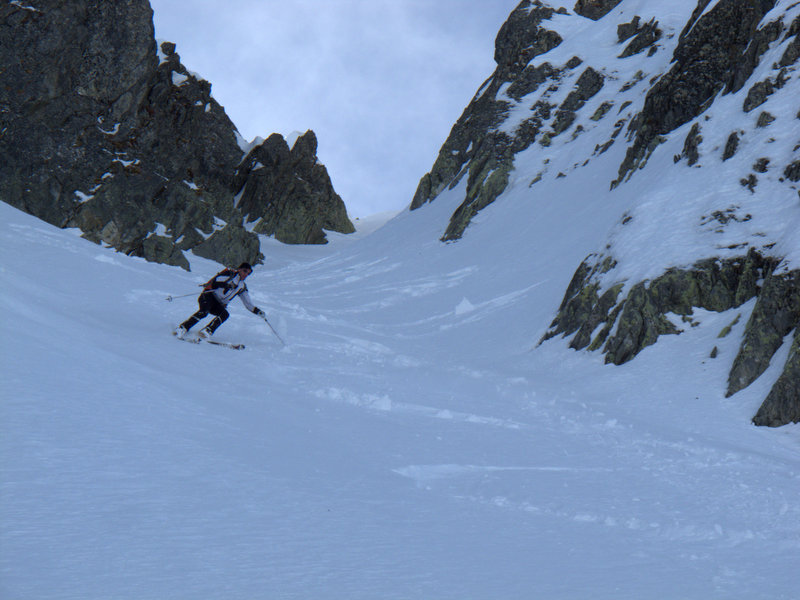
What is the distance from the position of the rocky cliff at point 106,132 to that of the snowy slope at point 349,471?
140ft

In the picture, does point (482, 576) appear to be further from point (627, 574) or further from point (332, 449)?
point (332, 449)

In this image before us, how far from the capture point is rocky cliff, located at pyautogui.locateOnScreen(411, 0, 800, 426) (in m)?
12.5

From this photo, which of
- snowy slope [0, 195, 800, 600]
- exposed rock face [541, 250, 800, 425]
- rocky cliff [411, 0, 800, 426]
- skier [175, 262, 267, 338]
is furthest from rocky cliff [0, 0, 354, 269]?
snowy slope [0, 195, 800, 600]

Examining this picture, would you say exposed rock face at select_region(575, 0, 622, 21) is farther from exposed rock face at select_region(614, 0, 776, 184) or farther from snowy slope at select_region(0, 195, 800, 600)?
snowy slope at select_region(0, 195, 800, 600)

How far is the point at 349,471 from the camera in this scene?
4988mm

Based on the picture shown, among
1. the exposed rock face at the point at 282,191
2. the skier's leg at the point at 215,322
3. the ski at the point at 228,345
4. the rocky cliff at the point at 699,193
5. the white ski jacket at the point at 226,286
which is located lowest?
the ski at the point at 228,345

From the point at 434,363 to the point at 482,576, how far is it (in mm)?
11199

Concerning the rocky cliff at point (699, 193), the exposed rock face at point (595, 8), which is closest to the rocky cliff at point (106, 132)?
the rocky cliff at point (699, 193)

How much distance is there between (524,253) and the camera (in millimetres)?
29938

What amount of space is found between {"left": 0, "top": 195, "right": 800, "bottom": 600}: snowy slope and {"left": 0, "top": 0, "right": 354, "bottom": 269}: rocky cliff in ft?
140

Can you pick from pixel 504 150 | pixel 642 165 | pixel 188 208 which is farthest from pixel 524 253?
pixel 188 208

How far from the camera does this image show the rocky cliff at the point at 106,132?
55469mm

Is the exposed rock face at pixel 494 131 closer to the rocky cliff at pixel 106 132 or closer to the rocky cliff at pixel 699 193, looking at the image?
the rocky cliff at pixel 699 193

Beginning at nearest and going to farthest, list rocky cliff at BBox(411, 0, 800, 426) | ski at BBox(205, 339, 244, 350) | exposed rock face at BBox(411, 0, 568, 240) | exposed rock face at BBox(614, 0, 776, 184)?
1. ski at BBox(205, 339, 244, 350)
2. rocky cliff at BBox(411, 0, 800, 426)
3. exposed rock face at BBox(614, 0, 776, 184)
4. exposed rock face at BBox(411, 0, 568, 240)
